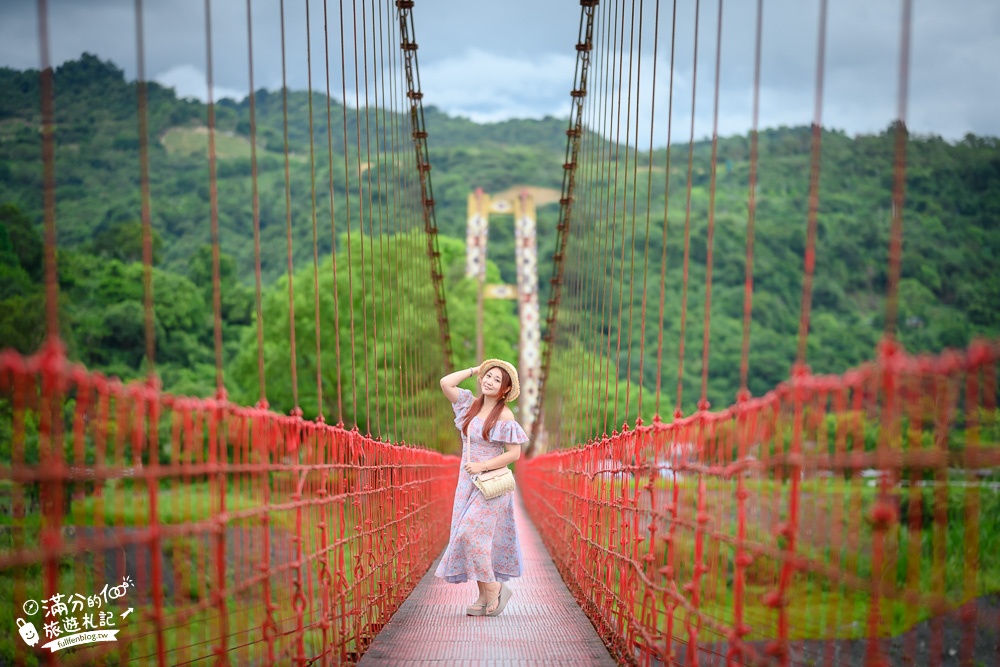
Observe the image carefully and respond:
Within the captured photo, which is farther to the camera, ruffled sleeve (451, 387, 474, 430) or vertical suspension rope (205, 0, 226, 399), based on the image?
ruffled sleeve (451, 387, 474, 430)

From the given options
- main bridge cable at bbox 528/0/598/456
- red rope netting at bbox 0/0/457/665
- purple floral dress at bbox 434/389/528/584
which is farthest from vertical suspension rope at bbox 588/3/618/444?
red rope netting at bbox 0/0/457/665

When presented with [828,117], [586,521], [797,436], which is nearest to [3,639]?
[586,521]

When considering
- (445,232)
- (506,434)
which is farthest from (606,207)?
(445,232)

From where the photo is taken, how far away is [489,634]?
4375 mm

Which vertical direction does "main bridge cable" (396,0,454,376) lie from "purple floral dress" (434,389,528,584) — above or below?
above

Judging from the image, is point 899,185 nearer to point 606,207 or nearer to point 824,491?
point 824,491

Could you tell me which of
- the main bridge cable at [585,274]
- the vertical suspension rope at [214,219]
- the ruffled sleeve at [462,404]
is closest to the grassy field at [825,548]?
the ruffled sleeve at [462,404]

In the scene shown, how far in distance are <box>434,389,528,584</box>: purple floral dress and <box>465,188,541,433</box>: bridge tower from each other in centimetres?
2159

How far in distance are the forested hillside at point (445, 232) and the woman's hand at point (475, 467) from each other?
28.9 ft

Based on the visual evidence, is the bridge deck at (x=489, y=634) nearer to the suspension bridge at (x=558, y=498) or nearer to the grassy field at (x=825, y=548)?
the suspension bridge at (x=558, y=498)

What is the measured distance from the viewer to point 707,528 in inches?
105

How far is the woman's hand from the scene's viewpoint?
15.7ft

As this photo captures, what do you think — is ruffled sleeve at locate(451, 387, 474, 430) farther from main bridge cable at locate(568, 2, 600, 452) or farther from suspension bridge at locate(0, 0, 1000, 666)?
main bridge cable at locate(568, 2, 600, 452)

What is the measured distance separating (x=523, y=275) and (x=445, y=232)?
12166 millimetres
